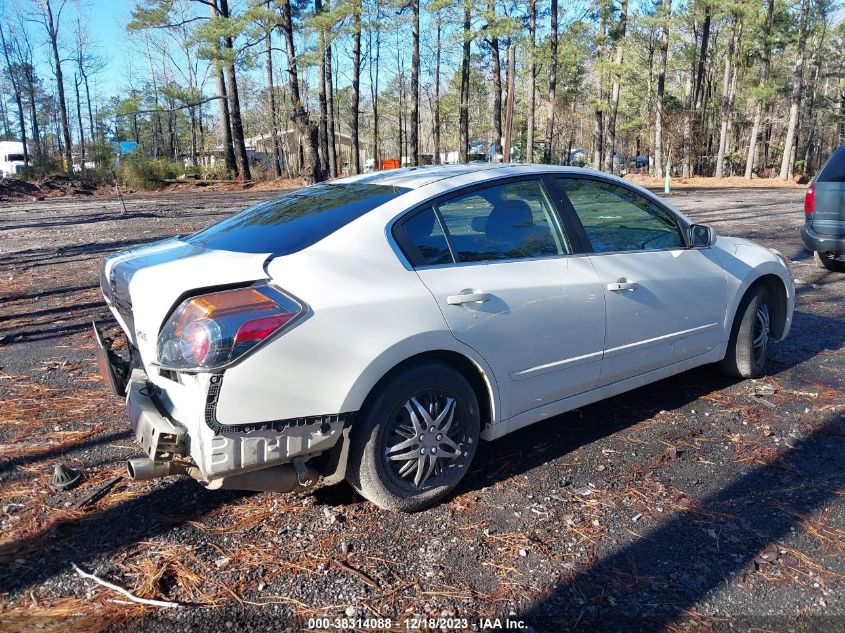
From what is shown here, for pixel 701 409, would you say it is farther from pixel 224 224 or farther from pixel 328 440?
pixel 224 224

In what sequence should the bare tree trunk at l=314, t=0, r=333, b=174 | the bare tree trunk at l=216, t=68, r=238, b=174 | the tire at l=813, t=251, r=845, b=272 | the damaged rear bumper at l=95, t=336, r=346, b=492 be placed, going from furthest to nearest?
the bare tree trunk at l=216, t=68, r=238, b=174, the bare tree trunk at l=314, t=0, r=333, b=174, the tire at l=813, t=251, r=845, b=272, the damaged rear bumper at l=95, t=336, r=346, b=492

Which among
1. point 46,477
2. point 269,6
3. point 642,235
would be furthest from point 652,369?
point 269,6

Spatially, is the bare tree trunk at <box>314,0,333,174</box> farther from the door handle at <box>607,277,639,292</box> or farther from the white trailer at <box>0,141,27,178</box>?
the white trailer at <box>0,141,27,178</box>

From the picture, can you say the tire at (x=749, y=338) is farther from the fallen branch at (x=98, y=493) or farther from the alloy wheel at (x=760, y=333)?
the fallen branch at (x=98, y=493)

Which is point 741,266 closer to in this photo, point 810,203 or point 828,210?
point 828,210

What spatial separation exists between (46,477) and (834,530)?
3.93 meters

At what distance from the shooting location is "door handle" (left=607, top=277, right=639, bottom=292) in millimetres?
3673

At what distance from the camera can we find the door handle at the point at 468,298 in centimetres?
302

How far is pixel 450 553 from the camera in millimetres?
2746

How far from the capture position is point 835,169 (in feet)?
27.0

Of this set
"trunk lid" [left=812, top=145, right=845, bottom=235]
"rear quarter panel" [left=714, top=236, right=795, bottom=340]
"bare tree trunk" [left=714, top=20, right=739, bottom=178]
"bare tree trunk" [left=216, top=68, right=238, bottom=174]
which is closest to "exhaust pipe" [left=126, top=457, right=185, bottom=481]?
"rear quarter panel" [left=714, top=236, right=795, bottom=340]

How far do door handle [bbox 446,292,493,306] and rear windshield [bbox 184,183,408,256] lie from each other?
2.02ft

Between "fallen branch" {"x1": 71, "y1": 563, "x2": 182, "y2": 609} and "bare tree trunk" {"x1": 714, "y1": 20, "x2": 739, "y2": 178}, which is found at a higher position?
"bare tree trunk" {"x1": 714, "y1": 20, "x2": 739, "y2": 178}

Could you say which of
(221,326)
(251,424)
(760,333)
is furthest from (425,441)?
(760,333)
